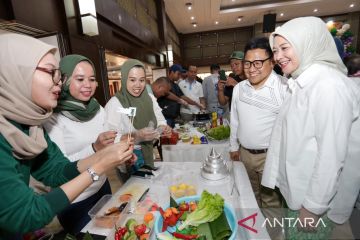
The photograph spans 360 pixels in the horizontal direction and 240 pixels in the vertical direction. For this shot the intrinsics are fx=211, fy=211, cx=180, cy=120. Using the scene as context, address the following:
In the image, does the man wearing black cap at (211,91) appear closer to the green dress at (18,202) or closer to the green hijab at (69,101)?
the green hijab at (69,101)

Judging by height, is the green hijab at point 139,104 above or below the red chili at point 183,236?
above

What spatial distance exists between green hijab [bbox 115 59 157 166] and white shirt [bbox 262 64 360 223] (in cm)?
118

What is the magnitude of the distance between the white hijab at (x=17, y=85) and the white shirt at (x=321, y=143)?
1.25 meters

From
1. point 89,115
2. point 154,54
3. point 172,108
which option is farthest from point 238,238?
point 154,54

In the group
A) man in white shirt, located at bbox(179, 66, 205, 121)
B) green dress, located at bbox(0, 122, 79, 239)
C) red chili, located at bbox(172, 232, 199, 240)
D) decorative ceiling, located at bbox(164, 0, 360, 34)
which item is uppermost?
decorative ceiling, located at bbox(164, 0, 360, 34)

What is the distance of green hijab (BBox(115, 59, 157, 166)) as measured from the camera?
1945 mm

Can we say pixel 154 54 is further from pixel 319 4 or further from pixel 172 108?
pixel 319 4

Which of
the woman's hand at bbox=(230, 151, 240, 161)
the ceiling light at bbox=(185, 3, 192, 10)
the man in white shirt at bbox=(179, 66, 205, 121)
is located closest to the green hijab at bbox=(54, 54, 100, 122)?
the woman's hand at bbox=(230, 151, 240, 161)

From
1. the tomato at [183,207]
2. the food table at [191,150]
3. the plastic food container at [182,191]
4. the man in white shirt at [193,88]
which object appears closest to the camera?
the tomato at [183,207]

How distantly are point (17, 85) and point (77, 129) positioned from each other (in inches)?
24.8

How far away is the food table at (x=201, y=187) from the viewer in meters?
0.99

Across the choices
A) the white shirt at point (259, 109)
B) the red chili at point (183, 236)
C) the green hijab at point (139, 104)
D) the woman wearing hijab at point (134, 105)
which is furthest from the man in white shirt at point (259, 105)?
the red chili at point (183, 236)

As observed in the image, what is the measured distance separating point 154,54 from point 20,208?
236 inches

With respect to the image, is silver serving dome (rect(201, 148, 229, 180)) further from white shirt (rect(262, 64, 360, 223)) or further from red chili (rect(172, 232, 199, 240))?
red chili (rect(172, 232, 199, 240))
